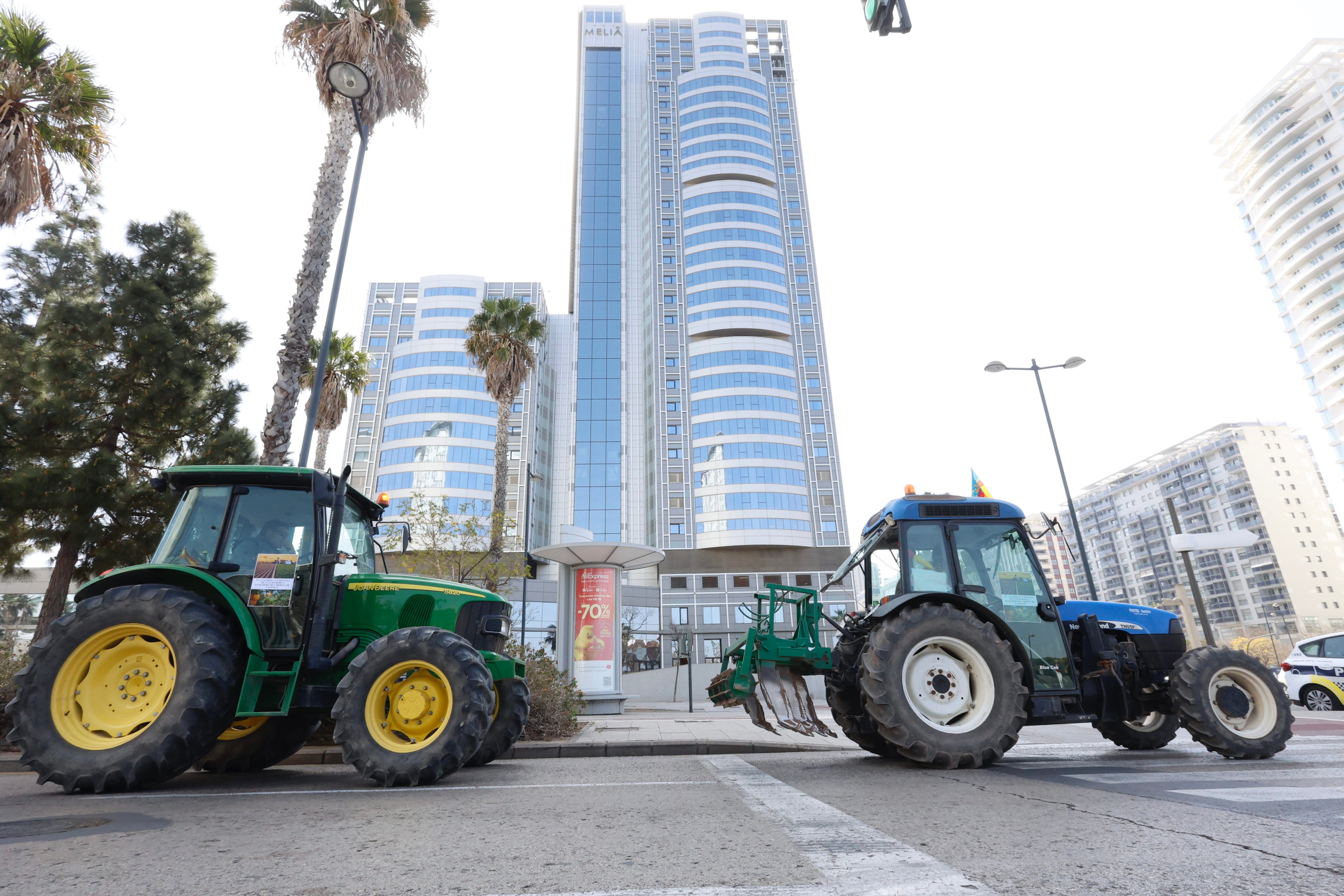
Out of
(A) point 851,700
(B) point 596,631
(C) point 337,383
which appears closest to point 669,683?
(B) point 596,631

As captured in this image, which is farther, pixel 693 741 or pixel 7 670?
pixel 693 741

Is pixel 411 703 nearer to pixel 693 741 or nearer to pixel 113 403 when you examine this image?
pixel 693 741

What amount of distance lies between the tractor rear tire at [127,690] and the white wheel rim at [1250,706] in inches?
358

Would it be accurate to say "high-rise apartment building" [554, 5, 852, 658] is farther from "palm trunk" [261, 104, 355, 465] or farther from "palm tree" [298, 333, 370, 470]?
"palm trunk" [261, 104, 355, 465]

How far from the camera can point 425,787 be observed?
215 inches

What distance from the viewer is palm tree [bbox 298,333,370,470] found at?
84.1 feet

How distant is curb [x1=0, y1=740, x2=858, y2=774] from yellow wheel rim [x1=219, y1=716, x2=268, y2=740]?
158 centimetres

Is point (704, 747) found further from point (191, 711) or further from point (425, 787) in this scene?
point (191, 711)

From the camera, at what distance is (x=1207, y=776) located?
541 cm

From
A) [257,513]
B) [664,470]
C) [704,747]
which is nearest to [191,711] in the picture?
[257,513]

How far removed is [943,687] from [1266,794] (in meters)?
2.24

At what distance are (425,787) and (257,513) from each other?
3.14 meters

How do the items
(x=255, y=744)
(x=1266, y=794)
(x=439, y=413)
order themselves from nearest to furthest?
(x=1266, y=794) → (x=255, y=744) → (x=439, y=413)

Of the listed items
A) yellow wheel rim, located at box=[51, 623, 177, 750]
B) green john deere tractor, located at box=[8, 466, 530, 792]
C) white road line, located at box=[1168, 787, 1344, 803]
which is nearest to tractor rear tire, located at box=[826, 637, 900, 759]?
white road line, located at box=[1168, 787, 1344, 803]
